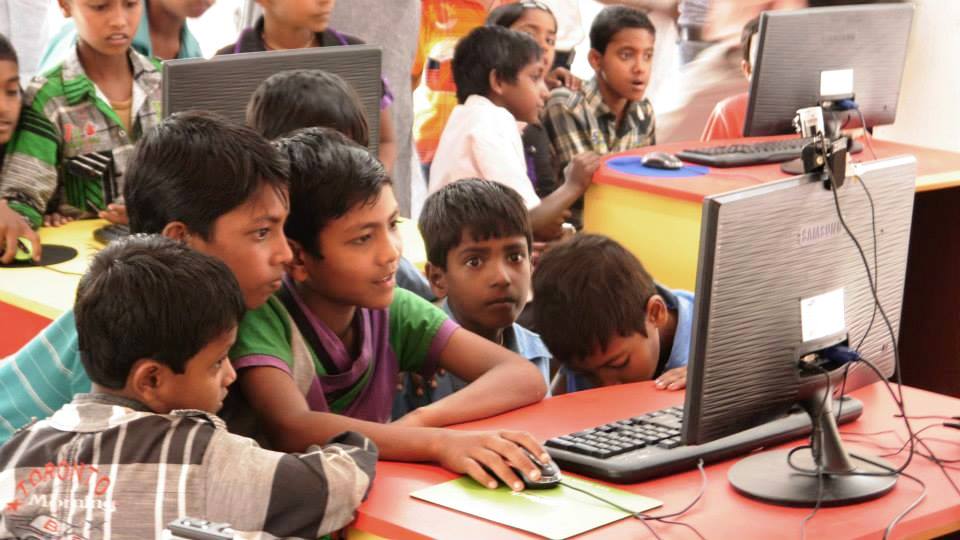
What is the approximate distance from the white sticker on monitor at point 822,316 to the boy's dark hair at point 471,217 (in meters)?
0.97

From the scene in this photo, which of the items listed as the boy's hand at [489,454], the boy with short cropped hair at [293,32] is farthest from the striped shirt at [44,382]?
the boy with short cropped hair at [293,32]

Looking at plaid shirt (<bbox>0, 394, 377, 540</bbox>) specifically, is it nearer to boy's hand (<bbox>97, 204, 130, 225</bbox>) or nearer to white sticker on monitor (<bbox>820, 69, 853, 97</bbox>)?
boy's hand (<bbox>97, 204, 130, 225</bbox>)

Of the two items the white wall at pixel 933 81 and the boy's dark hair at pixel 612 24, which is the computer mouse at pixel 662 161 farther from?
the white wall at pixel 933 81

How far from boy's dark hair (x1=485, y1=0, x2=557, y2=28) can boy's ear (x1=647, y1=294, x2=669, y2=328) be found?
2.54 m

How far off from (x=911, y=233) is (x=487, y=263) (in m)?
1.86

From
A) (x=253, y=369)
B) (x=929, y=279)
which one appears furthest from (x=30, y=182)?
(x=929, y=279)

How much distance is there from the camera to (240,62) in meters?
2.83

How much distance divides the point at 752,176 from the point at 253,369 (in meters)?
2.02

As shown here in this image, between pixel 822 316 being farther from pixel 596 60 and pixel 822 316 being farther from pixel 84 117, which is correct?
pixel 596 60

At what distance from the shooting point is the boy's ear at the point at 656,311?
2.43 m

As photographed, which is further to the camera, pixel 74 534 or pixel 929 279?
pixel 929 279

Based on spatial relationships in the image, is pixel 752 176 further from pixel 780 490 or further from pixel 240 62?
pixel 780 490

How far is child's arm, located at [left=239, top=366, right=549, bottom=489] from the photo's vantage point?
6.01ft

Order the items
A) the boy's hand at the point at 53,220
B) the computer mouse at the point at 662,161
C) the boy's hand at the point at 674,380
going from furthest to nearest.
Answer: the computer mouse at the point at 662,161 → the boy's hand at the point at 53,220 → the boy's hand at the point at 674,380
